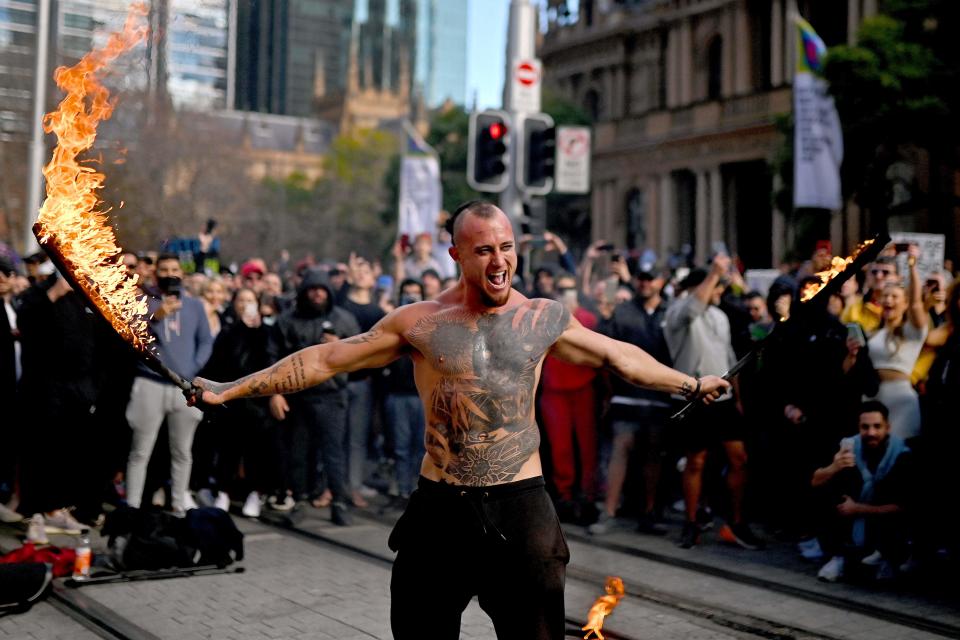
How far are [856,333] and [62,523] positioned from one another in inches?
256

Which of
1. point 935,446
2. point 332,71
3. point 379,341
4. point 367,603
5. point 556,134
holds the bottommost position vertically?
point 367,603

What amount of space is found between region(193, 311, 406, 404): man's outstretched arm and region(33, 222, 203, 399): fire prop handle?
0.06m

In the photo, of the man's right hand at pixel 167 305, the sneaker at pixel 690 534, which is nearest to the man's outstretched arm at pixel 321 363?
the man's right hand at pixel 167 305

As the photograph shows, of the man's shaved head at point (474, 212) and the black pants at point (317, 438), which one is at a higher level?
the man's shaved head at point (474, 212)

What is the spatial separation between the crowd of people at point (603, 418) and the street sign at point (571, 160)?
362 centimetres

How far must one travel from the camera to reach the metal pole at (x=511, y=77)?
14812mm

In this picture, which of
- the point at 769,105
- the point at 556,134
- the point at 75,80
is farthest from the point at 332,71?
the point at 75,80

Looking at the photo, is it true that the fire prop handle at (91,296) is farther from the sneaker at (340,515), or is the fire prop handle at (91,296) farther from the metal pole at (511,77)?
the metal pole at (511,77)

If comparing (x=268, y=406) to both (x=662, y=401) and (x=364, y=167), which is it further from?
(x=364, y=167)

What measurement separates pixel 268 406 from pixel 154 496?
4.20ft

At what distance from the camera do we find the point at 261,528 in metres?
9.78

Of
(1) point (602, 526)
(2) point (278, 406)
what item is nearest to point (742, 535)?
(1) point (602, 526)

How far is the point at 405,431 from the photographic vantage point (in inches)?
429

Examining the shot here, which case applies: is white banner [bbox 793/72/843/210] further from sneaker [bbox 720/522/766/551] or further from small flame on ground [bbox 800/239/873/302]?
small flame on ground [bbox 800/239/873/302]
